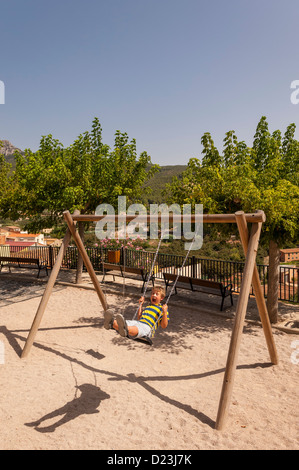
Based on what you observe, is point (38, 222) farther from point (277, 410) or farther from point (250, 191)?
point (277, 410)

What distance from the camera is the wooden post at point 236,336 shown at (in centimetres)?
414

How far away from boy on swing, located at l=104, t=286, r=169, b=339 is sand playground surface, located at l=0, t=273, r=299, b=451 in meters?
1.04

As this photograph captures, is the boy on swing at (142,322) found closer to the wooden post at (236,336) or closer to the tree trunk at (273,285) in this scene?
the wooden post at (236,336)

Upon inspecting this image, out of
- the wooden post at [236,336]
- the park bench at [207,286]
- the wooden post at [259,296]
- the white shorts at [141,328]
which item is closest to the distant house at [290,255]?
the park bench at [207,286]

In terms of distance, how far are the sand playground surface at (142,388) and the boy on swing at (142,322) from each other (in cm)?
104

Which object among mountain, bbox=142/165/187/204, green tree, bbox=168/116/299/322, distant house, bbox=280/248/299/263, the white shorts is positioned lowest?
distant house, bbox=280/248/299/263

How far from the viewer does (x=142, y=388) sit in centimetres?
509

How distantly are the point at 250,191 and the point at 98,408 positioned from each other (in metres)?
4.82

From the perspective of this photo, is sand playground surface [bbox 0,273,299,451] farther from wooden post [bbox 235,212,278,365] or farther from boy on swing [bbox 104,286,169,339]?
boy on swing [bbox 104,286,169,339]

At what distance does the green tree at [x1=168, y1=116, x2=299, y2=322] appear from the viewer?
6258 mm

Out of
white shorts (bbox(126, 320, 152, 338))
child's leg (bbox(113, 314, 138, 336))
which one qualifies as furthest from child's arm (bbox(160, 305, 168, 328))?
child's leg (bbox(113, 314, 138, 336))

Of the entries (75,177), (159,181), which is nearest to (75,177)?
(75,177)

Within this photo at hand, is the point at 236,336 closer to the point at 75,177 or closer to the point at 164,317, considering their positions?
the point at 164,317

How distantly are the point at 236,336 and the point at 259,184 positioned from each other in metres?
3.91
